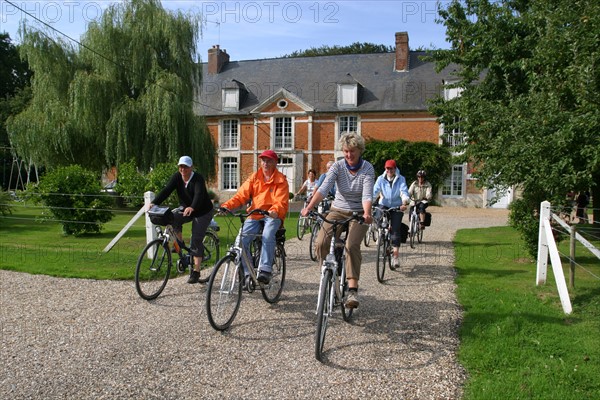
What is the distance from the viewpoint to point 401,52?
110 ft

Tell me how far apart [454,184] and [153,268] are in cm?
2781

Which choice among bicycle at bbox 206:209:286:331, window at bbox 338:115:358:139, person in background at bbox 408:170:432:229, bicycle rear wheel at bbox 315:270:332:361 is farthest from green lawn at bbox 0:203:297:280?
window at bbox 338:115:358:139

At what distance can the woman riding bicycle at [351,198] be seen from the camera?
5.14 m

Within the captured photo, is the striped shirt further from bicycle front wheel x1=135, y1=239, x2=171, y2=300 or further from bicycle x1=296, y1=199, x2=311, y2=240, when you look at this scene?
bicycle x1=296, y1=199, x2=311, y2=240

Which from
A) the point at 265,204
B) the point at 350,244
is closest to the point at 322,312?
the point at 350,244

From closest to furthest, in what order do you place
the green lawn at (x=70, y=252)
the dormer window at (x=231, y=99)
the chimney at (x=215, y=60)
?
the green lawn at (x=70, y=252), the dormer window at (x=231, y=99), the chimney at (x=215, y=60)

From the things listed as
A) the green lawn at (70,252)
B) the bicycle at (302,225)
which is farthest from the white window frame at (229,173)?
the bicycle at (302,225)

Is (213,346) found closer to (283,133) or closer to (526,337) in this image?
(526,337)

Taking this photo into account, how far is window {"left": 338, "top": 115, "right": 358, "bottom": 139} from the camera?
3297 cm

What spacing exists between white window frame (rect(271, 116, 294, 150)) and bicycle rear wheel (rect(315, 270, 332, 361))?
98.1 ft

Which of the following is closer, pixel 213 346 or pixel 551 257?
pixel 213 346

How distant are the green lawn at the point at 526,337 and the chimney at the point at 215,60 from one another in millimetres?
32454

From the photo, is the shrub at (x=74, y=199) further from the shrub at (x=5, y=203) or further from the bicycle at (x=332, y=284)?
the bicycle at (x=332, y=284)

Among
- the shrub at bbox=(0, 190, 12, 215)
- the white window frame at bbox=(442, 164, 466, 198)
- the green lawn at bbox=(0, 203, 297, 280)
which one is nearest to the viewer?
the green lawn at bbox=(0, 203, 297, 280)
